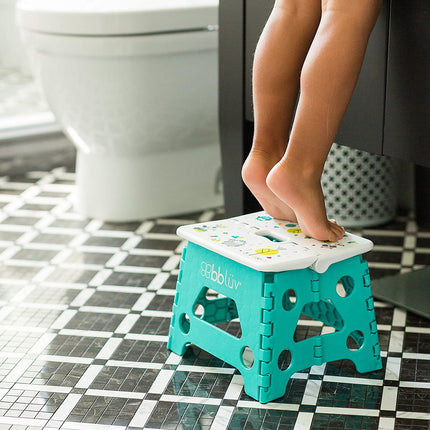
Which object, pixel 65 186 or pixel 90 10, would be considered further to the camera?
pixel 65 186

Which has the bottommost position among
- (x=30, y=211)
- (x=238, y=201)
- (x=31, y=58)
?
(x=30, y=211)

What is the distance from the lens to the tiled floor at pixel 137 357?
129 centimetres

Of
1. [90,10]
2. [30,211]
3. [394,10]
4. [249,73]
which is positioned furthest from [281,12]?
[30,211]

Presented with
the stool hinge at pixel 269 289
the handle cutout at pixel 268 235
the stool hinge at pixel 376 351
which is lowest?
the stool hinge at pixel 376 351

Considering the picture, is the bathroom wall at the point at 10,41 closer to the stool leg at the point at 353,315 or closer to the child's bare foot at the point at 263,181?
the child's bare foot at the point at 263,181

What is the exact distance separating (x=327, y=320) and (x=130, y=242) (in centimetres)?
69

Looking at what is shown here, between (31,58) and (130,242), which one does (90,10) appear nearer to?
(31,58)

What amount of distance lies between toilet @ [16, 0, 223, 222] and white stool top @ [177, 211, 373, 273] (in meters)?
0.65

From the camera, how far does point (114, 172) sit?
2168 millimetres

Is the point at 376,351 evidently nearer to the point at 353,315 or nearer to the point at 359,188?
the point at 353,315

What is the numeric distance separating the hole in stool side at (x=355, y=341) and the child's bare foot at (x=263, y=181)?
208 millimetres

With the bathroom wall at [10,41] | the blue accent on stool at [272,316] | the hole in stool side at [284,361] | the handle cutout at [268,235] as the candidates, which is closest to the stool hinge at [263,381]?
the blue accent on stool at [272,316]

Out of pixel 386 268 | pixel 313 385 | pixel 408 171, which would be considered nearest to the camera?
pixel 313 385

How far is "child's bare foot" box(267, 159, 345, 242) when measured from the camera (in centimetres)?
136
